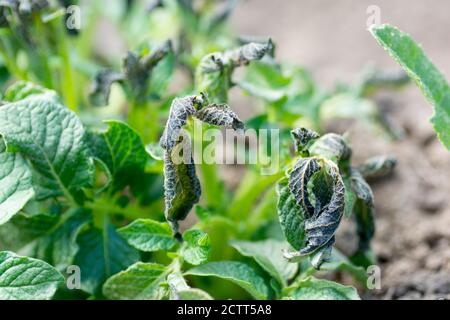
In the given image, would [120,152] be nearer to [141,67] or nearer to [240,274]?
[141,67]

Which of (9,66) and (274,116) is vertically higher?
(9,66)

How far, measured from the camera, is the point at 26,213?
1.26 m

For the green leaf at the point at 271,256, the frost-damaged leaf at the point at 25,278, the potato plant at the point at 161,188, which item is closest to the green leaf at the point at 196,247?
the potato plant at the point at 161,188

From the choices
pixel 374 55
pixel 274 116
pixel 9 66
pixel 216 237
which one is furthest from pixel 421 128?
pixel 9 66

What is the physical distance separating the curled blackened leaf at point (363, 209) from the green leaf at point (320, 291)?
0.49 ft

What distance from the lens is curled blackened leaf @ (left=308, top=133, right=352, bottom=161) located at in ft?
3.56

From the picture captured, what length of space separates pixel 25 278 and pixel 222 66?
0.48 m

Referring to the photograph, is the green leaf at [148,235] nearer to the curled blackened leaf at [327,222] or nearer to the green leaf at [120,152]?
the green leaf at [120,152]

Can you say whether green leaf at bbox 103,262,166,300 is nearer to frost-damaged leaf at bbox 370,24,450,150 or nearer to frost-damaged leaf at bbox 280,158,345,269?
frost-damaged leaf at bbox 280,158,345,269

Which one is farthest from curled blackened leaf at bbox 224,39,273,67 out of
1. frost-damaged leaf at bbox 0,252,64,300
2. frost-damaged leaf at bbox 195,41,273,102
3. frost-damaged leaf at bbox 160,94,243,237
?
frost-damaged leaf at bbox 0,252,64,300

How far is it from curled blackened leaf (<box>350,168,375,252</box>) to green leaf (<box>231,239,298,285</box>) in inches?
5.8

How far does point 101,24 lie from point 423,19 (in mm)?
1199

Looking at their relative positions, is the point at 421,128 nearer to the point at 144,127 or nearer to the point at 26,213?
the point at 144,127

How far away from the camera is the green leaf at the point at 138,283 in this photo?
113 cm
